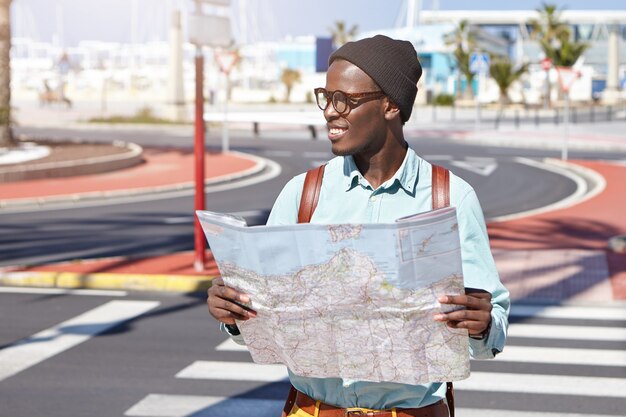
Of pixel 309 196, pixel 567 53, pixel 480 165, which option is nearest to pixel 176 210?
pixel 480 165

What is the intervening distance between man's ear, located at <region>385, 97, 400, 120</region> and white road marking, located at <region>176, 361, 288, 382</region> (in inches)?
214

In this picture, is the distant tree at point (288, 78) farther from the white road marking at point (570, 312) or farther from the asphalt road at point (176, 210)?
the white road marking at point (570, 312)

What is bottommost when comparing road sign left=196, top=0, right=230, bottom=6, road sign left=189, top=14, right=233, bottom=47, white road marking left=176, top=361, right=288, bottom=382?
white road marking left=176, top=361, right=288, bottom=382

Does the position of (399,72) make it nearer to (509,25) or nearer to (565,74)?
(565,74)

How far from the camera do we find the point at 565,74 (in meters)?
31.8

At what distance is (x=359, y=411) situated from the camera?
341 cm

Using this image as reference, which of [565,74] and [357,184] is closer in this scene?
[357,184]

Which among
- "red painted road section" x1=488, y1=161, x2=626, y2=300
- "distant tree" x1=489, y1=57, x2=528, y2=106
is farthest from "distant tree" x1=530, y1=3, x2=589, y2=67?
"red painted road section" x1=488, y1=161, x2=626, y2=300

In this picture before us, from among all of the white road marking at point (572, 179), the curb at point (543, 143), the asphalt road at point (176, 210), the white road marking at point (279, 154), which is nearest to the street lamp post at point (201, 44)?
the asphalt road at point (176, 210)

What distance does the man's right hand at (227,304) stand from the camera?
3211 mm

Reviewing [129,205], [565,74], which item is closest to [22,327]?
[129,205]

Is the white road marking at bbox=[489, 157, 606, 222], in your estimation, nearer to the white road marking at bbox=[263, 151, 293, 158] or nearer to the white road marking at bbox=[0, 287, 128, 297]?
the white road marking at bbox=[263, 151, 293, 158]

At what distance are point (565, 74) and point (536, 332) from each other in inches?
888

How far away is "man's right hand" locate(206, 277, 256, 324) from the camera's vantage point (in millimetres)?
3211
